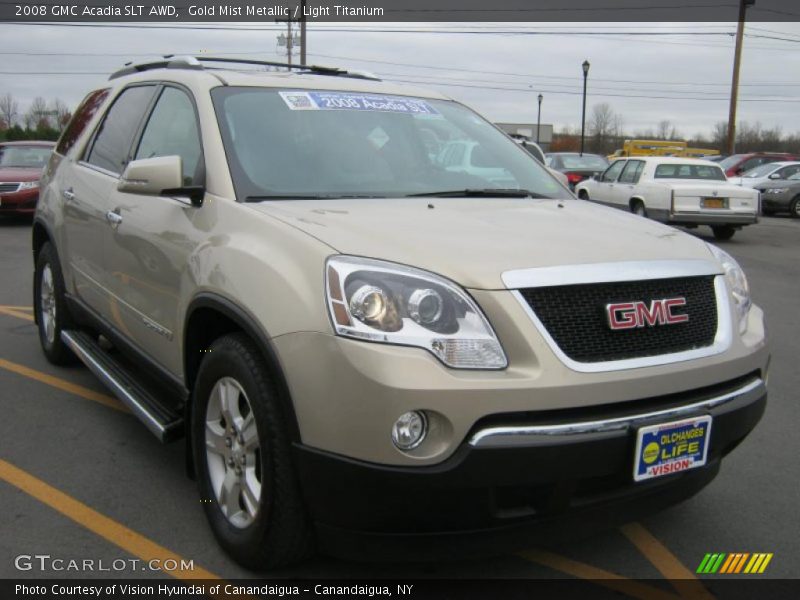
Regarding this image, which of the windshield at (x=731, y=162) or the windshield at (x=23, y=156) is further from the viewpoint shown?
the windshield at (x=731, y=162)

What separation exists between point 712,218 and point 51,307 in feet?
39.0

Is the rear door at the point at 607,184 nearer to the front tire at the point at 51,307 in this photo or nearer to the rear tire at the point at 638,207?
the rear tire at the point at 638,207

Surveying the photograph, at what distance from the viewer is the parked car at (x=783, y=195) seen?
20062mm

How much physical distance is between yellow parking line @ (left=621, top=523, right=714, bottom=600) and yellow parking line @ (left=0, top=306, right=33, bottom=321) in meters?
5.83

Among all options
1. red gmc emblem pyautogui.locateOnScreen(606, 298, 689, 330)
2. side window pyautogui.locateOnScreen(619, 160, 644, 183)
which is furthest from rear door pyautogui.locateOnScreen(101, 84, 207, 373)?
side window pyautogui.locateOnScreen(619, 160, 644, 183)

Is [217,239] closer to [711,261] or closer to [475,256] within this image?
[475,256]

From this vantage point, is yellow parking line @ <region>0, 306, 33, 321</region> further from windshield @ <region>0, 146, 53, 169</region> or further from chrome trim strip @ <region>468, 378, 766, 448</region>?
windshield @ <region>0, 146, 53, 169</region>

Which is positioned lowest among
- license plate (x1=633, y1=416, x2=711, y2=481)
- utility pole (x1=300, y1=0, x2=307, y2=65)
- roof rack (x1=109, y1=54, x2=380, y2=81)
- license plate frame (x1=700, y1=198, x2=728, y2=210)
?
license plate frame (x1=700, y1=198, x2=728, y2=210)

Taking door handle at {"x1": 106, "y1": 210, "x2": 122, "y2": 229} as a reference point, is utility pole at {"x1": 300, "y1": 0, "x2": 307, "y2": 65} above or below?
above

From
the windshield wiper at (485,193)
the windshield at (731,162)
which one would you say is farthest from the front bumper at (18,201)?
the windshield at (731,162)

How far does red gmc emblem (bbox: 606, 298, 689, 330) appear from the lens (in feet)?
7.95

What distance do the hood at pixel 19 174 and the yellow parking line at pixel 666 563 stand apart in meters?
14.3

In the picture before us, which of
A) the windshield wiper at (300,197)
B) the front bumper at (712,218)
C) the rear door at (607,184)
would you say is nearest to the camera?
the windshield wiper at (300,197)

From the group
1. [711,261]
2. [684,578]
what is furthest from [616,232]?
[684,578]
